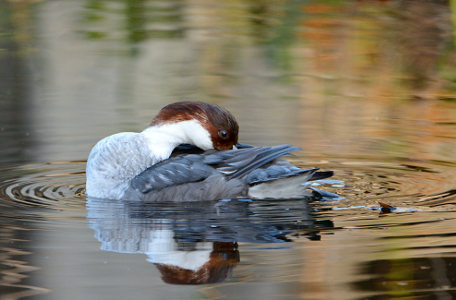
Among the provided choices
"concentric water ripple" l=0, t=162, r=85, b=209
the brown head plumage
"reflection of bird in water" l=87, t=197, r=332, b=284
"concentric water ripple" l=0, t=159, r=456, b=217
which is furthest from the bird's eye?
"concentric water ripple" l=0, t=162, r=85, b=209

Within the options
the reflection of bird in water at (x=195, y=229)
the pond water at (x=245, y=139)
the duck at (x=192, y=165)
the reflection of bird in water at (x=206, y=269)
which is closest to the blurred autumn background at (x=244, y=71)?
the pond water at (x=245, y=139)

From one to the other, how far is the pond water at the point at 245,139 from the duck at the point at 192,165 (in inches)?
6.6

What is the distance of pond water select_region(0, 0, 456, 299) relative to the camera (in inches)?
192

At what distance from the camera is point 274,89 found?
434 inches

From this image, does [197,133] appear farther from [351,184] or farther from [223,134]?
[351,184]

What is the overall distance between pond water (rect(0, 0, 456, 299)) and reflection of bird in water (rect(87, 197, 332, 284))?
19 mm

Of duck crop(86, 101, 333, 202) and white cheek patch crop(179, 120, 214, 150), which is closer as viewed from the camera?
duck crop(86, 101, 333, 202)

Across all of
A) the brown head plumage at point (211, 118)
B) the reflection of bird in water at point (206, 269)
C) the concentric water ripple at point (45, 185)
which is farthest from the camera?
the brown head plumage at point (211, 118)

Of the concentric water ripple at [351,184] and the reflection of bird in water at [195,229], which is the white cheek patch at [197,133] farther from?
the concentric water ripple at [351,184]

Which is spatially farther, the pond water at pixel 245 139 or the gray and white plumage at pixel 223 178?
the gray and white plumage at pixel 223 178

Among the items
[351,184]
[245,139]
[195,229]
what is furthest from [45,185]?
[351,184]

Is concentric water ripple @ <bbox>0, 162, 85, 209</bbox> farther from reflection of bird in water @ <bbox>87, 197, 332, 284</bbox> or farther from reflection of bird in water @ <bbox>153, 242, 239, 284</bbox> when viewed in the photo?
reflection of bird in water @ <bbox>153, 242, 239, 284</bbox>

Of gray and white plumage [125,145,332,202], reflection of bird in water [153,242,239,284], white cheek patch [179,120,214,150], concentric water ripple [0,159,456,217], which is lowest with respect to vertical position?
concentric water ripple [0,159,456,217]

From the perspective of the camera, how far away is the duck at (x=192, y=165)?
662cm
